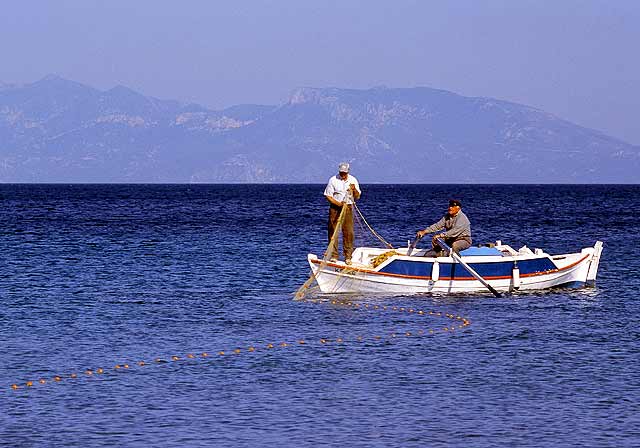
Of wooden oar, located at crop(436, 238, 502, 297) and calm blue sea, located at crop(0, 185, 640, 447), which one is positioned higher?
wooden oar, located at crop(436, 238, 502, 297)

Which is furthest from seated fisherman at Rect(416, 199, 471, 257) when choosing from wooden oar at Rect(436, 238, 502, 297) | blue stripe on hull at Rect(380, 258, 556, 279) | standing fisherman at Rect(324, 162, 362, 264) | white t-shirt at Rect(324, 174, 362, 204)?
white t-shirt at Rect(324, 174, 362, 204)

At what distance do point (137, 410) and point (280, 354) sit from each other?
19.3 ft

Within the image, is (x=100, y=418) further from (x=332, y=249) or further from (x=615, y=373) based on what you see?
(x=332, y=249)

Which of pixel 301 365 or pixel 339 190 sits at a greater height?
pixel 339 190

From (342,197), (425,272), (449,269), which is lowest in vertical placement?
(425,272)

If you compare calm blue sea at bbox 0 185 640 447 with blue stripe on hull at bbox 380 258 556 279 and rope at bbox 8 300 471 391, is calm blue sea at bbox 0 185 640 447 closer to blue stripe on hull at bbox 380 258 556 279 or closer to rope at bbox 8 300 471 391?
rope at bbox 8 300 471 391

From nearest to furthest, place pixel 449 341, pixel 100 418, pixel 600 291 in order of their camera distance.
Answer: pixel 100 418, pixel 449 341, pixel 600 291

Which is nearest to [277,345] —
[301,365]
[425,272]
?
[301,365]

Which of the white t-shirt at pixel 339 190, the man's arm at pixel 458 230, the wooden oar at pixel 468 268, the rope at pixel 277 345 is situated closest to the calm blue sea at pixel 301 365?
the rope at pixel 277 345

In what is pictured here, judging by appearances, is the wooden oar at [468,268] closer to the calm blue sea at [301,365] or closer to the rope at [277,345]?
the calm blue sea at [301,365]

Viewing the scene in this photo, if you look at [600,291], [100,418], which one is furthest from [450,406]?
[600,291]

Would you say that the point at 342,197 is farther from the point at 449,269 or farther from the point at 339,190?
the point at 449,269

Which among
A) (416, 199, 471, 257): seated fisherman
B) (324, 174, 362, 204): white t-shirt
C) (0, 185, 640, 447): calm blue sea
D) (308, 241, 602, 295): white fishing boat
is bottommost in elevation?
(0, 185, 640, 447): calm blue sea

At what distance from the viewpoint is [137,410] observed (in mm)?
19656
